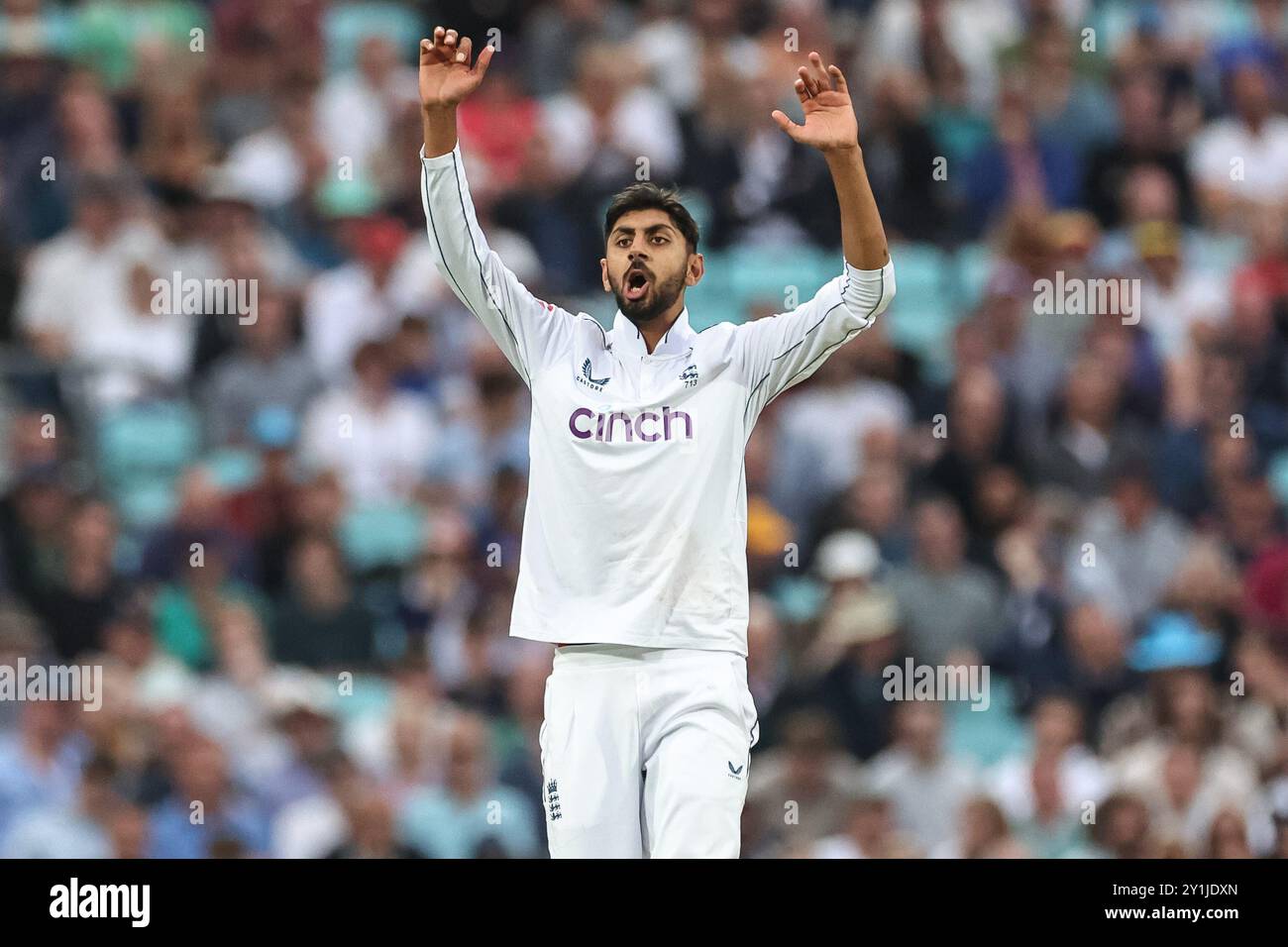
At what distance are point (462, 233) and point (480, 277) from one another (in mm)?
151

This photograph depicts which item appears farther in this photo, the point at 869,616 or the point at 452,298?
the point at 452,298

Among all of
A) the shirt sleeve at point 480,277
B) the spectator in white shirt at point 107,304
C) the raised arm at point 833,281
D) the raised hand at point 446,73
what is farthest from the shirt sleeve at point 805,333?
the spectator in white shirt at point 107,304

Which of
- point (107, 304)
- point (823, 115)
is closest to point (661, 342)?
point (823, 115)

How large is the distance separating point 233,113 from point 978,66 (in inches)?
154

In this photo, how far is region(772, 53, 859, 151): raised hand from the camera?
585 centimetres

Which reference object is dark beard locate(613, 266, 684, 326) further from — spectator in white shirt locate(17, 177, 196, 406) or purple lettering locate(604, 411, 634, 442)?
spectator in white shirt locate(17, 177, 196, 406)

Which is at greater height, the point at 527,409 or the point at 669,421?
the point at 527,409

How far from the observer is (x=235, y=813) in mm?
8844

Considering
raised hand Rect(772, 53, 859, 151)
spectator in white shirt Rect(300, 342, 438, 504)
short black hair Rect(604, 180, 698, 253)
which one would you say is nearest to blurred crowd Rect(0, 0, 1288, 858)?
spectator in white shirt Rect(300, 342, 438, 504)

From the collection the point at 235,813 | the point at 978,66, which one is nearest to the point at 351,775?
the point at 235,813

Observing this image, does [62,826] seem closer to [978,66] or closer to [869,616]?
[869,616]

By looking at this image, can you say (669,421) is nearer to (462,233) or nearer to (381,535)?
(462,233)

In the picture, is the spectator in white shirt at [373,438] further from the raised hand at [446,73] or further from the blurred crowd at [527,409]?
the raised hand at [446,73]

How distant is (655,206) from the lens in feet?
19.7
